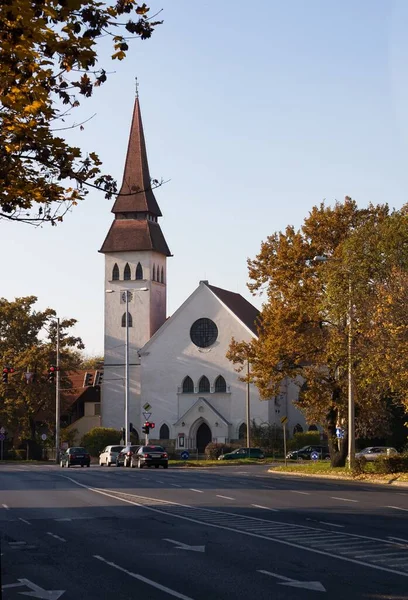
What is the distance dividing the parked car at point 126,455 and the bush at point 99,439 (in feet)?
63.2

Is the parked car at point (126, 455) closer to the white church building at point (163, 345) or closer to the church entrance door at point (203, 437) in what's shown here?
the white church building at point (163, 345)

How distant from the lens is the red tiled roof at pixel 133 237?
95.2 m

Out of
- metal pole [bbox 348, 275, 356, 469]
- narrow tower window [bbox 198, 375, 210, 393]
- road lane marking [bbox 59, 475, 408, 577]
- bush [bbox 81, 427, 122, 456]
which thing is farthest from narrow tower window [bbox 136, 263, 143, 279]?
road lane marking [bbox 59, 475, 408, 577]

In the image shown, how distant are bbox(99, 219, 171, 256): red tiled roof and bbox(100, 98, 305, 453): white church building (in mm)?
91

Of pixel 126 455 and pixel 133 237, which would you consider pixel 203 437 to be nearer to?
pixel 133 237

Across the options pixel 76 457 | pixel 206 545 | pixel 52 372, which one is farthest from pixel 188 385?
pixel 206 545

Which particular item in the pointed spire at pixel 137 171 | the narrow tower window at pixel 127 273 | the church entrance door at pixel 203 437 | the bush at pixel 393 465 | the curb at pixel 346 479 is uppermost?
the pointed spire at pixel 137 171

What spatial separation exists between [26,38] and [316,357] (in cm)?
3875

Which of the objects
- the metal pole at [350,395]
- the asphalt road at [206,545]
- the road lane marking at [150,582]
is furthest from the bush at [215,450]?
the road lane marking at [150,582]

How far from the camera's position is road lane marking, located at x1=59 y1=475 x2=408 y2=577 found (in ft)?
54.6

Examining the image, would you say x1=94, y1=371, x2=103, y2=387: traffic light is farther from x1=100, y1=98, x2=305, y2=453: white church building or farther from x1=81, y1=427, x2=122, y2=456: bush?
x1=81, y1=427, x2=122, y2=456: bush

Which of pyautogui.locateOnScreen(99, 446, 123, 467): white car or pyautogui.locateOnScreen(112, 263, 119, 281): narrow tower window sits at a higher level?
pyautogui.locateOnScreen(112, 263, 119, 281): narrow tower window

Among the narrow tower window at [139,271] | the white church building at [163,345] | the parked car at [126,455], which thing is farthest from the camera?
the narrow tower window at [139,271]

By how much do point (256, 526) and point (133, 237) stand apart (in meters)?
75.5
